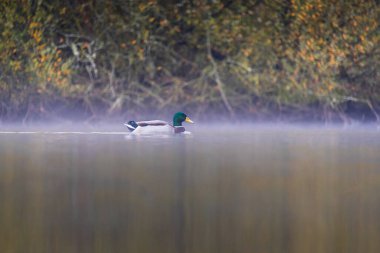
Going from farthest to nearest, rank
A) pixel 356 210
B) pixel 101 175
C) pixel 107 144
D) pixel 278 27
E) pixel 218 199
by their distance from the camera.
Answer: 1. pixel 278 27
2. pixel 107 144
3. pixel 101 175
4. pixel 218 199
5. pixel 356 210

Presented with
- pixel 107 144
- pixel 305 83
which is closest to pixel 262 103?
pixel 305 83

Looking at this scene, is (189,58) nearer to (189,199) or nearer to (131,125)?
(131,125)

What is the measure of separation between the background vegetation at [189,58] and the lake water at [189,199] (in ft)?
18.9

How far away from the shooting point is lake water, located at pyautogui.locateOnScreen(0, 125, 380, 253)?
5.04 m

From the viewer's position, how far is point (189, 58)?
1847 cm

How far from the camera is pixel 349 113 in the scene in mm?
18844

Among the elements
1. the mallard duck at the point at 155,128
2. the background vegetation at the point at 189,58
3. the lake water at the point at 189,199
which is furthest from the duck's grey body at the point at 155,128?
the lake water at the point at 189,199

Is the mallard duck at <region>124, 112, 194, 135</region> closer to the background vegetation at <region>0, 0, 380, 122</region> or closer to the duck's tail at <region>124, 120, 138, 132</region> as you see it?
the duck's tail at <region>124, 120, 138, 132</region>

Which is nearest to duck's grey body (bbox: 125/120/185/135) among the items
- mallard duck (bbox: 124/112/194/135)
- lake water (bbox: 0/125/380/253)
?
mallard duck (bbox: 124/112/194/135)

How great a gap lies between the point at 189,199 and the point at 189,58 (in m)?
11.9

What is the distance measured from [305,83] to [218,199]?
37.7ft

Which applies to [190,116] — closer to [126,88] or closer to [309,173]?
[126,88]

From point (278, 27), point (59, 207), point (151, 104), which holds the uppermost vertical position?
point (278, 27)

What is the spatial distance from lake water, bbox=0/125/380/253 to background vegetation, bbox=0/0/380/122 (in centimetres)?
575
